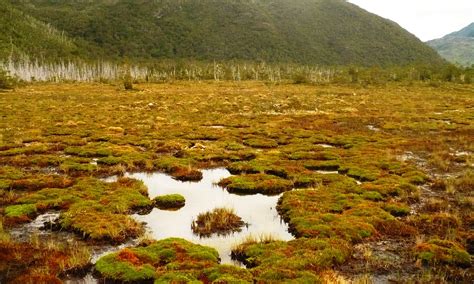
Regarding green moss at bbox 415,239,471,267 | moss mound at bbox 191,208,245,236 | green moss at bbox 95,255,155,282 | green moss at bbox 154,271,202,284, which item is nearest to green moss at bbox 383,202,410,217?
green moss at bbox 415,239,471,267

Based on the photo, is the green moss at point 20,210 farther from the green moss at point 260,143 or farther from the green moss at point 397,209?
the green moss at point 260,143

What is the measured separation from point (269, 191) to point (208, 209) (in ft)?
14.8

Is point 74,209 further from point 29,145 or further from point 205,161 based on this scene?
point 29,145

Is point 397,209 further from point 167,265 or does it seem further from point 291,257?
point 167,265

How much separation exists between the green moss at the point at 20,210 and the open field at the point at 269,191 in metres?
0.10

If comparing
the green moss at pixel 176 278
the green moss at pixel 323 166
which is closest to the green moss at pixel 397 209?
the green moss at pixel 323 166

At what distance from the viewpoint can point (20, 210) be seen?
18.8 meters

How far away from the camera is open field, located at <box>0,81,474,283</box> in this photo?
13.8m

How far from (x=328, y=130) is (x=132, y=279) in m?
36.1

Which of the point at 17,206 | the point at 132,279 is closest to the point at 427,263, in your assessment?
the point at 132,279

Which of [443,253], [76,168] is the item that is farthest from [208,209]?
[76,168]

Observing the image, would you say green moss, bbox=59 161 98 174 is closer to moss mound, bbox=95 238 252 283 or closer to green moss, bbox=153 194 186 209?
green moss, bbox=153 194 186 209

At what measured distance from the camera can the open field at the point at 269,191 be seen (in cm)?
1378

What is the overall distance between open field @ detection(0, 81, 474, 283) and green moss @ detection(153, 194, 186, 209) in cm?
52
